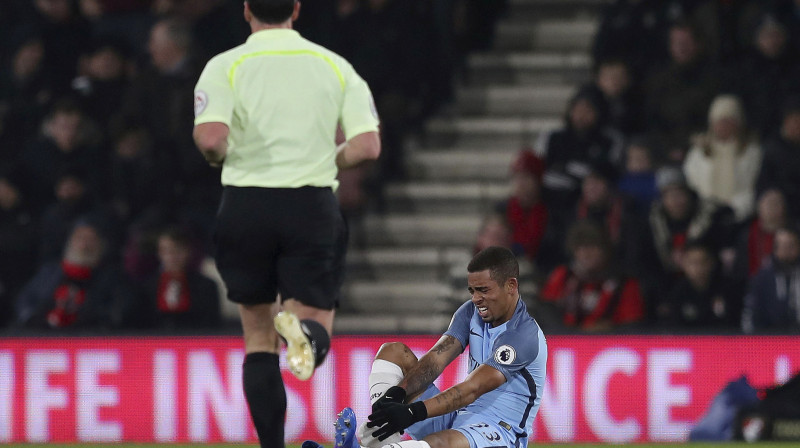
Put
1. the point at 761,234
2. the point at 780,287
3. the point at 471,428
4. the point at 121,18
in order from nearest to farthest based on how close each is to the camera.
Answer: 1. the point at 471,428
2. the point at 780,287
3. the point at 761,234
4. the point at 121,18

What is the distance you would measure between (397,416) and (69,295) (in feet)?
16.7

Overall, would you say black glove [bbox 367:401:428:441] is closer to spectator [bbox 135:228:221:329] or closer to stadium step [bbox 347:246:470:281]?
spectator [bbox 135:228:221:329]

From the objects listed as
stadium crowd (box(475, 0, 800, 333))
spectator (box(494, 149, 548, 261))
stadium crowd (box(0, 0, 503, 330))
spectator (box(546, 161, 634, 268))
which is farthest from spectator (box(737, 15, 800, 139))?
stadium crowd (box(0, 0, 503, 330))

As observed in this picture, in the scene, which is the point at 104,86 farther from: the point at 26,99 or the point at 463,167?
the point at 463,167

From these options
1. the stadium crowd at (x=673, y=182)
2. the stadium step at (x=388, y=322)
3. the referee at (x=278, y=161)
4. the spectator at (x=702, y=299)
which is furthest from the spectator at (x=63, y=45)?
the referee at (x=278, y=161)

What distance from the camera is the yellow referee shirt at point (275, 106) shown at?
5.04 m

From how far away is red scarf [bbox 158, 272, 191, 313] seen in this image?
31.2 feet

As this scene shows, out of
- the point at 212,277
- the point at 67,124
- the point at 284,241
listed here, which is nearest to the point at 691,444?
the point at 212,277

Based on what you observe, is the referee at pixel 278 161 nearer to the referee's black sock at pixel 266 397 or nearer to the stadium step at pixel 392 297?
the referee's black sock at pixel 266 397

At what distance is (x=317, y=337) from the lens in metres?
4.97

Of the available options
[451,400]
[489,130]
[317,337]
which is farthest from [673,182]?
[317,337]

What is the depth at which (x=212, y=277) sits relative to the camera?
10.2 m

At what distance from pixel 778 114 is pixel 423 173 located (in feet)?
8.85

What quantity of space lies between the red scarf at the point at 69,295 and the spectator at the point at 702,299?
3.69 meters
